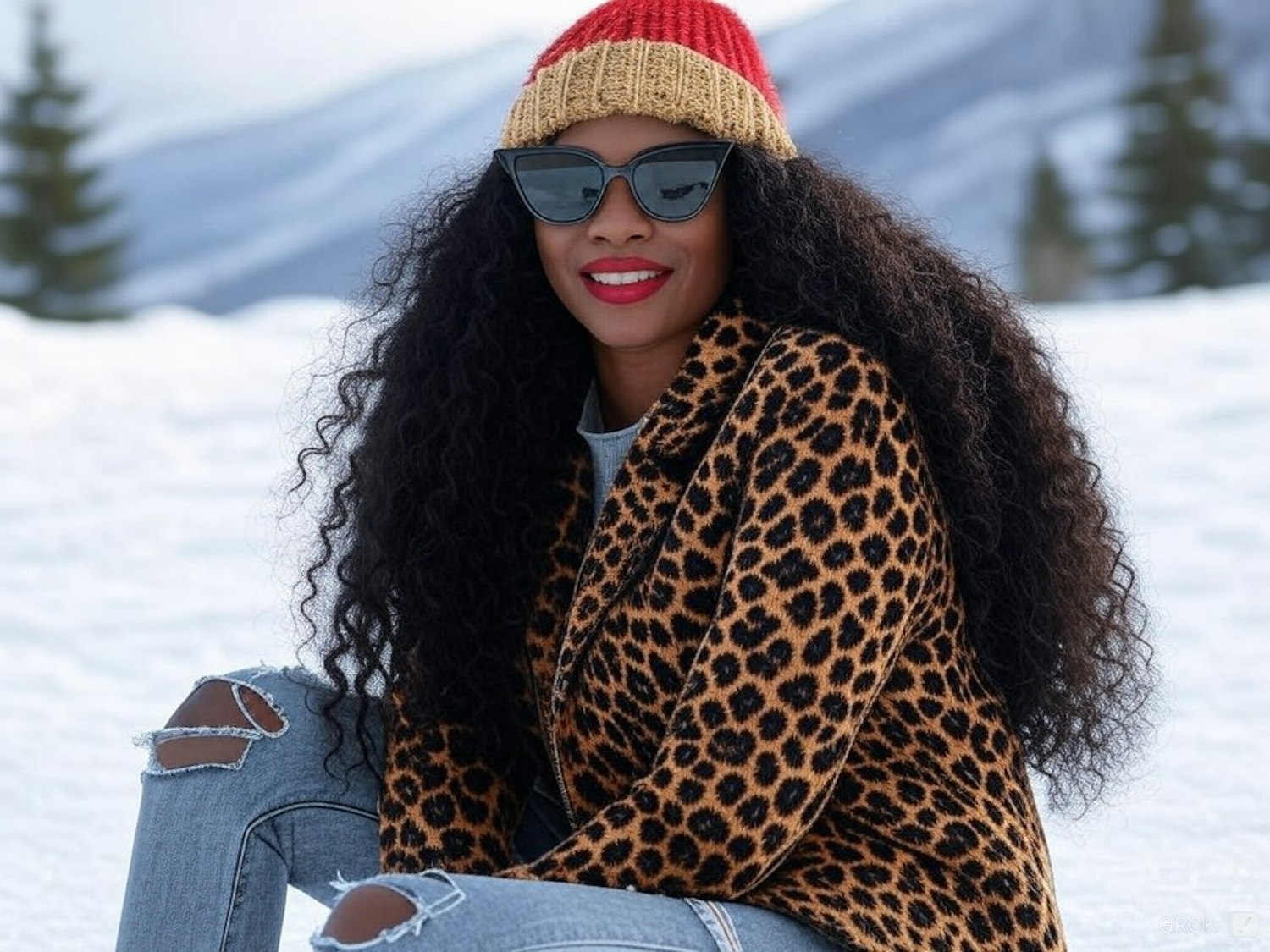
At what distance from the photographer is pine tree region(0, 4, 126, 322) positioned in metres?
27.8

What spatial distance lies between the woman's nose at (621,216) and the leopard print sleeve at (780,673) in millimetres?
362

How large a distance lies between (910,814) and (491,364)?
0.80 m

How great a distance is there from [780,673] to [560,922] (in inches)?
12.6

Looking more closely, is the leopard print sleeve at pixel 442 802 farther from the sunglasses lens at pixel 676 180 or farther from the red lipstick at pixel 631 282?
the sunglasses lens at pixel 676 180

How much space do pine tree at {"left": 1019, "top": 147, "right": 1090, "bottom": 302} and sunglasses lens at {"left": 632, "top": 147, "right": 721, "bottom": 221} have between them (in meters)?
28.8

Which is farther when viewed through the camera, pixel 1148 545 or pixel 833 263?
pixel 1148 545

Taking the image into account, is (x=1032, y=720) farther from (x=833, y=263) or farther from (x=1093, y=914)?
(x=1093, y=914)

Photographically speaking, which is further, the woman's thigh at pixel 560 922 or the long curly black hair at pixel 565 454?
the long curly black hair at pixel 565 454

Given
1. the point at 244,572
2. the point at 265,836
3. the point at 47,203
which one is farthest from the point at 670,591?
the point at 47,203

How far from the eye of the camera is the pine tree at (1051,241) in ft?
99.4

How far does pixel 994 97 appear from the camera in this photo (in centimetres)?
4438

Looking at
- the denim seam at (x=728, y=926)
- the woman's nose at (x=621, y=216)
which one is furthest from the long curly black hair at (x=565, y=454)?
the denim seam at (x=728, y=926)

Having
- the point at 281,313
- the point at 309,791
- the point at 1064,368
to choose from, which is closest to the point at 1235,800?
the point at 1064,368

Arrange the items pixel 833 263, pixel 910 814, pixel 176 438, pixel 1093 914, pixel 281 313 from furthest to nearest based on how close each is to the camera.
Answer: pixel 281 313 < pixel 176 438 < pixel 1093 914 < pixel 833 263 < pixel 910 814
